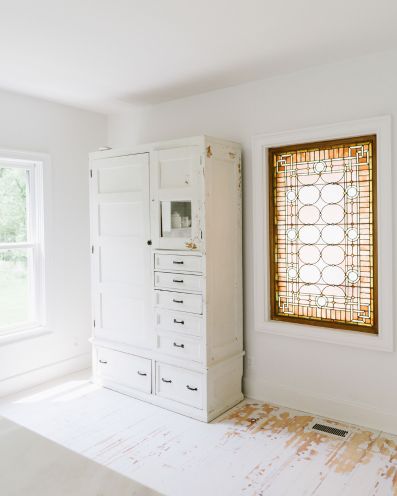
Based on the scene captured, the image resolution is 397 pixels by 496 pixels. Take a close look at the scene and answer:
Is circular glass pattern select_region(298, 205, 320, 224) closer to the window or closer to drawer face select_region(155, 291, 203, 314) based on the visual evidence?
drawer face select_region(155, 291, 203, 314)

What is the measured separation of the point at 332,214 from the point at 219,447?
5.97 feet

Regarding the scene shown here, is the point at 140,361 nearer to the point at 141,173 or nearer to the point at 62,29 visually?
the point at 141,173

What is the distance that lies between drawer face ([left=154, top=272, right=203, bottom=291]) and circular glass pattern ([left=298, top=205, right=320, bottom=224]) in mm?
920

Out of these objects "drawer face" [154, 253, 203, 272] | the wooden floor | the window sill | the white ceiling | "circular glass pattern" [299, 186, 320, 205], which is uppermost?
the white ceiling

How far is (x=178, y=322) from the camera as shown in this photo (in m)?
3.45

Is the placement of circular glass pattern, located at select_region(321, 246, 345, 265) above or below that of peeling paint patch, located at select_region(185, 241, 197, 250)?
below

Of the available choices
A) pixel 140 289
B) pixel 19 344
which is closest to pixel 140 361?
pixel 140 289

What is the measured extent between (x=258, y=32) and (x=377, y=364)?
2355mm

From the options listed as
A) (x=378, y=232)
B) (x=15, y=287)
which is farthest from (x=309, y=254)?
(x=15, y=287)

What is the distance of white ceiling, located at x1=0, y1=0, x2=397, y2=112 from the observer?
2.38 m

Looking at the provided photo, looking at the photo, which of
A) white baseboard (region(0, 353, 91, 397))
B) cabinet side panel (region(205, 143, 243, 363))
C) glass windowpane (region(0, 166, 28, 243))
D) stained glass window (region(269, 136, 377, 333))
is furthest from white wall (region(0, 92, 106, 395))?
stained glass window (region(269, 136, 377, 333))

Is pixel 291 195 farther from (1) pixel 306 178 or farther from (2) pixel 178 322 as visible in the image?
(2) pixel 178 322

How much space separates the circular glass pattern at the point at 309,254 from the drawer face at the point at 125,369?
150 cm

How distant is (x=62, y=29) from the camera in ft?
8.61
